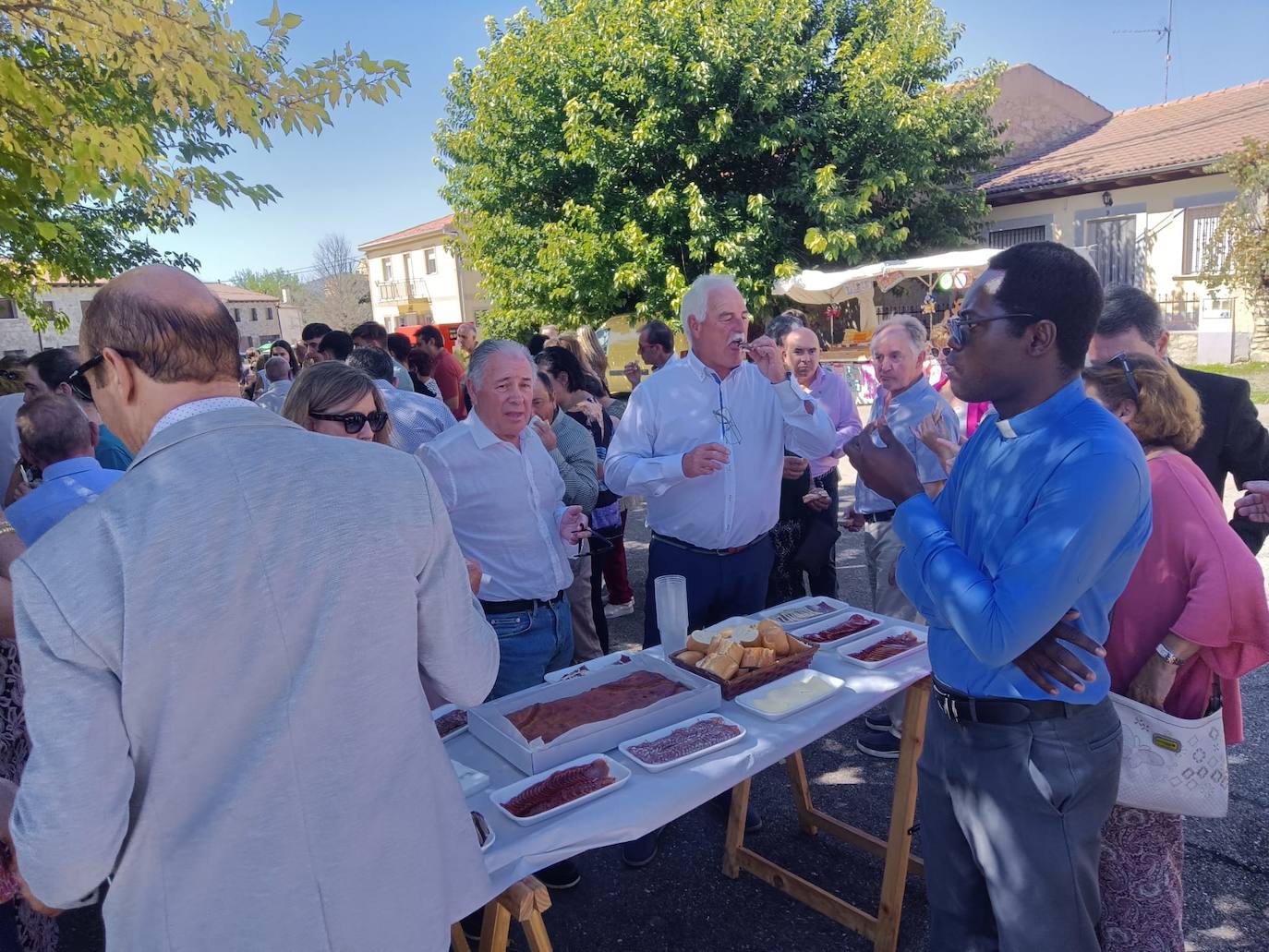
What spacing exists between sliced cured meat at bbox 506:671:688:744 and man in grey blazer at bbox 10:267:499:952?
2.70 ft

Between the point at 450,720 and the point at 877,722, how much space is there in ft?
8.38

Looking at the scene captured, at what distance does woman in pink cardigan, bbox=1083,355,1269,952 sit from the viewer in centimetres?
203

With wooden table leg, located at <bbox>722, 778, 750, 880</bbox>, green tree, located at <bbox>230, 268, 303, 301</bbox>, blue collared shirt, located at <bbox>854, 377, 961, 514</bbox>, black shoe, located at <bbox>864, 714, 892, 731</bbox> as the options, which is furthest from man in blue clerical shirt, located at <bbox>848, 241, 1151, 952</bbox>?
green tree, located at <bbox>230, 268, 303, 301</bbox>

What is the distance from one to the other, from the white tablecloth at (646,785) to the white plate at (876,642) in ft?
0.18

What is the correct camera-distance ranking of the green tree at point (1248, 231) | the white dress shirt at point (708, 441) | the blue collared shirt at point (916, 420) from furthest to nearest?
the green tree at point (1248, 231), the blue collared shirt at point (916, 420), the white dress shirt at point (708, 441)

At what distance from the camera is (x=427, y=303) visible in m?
39.8

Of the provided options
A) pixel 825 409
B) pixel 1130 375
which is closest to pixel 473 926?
pixel 1130 375

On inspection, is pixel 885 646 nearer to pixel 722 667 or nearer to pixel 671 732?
pixel 722 667

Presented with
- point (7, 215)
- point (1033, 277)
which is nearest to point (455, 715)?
point (1033, 277)

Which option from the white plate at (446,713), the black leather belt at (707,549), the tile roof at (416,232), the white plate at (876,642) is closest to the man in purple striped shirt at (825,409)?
the black leather belt at (707,549)

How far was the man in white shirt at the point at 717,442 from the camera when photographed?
3514mm

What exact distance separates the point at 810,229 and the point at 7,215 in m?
13.1

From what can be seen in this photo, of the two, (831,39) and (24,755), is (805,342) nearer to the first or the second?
(24,755)

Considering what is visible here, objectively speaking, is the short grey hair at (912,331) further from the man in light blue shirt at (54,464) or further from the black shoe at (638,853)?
the man in light blue shirt at (54,464)
